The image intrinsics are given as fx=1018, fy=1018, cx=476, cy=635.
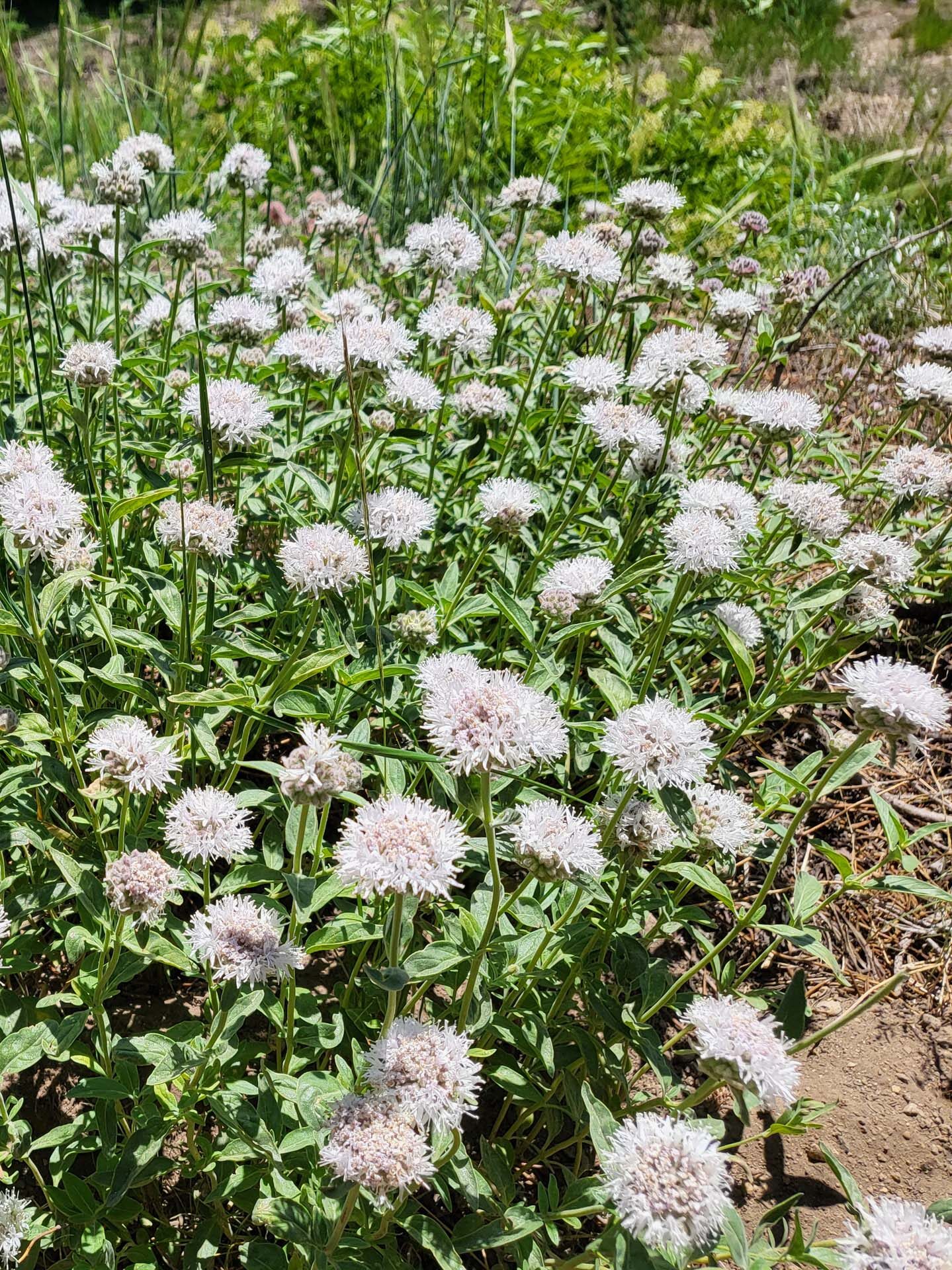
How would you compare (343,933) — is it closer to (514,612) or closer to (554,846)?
(554,846)

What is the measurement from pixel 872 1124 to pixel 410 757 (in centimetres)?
201

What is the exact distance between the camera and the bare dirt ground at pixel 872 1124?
9.32 ft

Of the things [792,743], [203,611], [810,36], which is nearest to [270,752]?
[203,611]

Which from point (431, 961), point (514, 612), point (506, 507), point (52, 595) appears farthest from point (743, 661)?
point (52, 595)

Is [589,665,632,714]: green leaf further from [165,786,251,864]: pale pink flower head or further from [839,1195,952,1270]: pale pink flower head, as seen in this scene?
[839,1195,952,1270]: pale pink flower head

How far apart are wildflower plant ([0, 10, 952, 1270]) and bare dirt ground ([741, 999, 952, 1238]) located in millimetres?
139

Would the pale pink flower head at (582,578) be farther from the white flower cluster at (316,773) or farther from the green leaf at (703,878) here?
the white flower cluster at (316,773)

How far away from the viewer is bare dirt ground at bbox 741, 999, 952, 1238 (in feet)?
9.32

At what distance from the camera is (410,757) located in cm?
205

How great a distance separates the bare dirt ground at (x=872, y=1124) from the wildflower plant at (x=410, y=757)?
139 mm

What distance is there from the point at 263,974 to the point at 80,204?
3271mm

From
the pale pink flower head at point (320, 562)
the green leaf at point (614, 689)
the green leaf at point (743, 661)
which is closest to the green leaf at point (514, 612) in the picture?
the green leaf at point (614, 689)

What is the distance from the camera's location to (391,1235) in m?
2.17

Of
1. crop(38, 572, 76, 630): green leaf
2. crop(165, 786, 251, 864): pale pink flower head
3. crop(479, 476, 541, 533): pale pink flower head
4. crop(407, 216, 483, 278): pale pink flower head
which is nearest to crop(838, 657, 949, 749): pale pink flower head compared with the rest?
crop(479, 476, 541, 533): pale pink flower head
